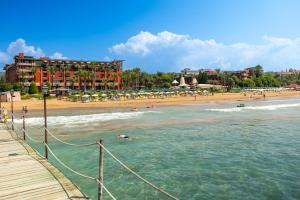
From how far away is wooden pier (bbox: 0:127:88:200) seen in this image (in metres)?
7.43

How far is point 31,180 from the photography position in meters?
8.70

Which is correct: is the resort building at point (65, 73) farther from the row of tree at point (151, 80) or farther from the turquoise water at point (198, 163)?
the turquoise water at point (198, 163)

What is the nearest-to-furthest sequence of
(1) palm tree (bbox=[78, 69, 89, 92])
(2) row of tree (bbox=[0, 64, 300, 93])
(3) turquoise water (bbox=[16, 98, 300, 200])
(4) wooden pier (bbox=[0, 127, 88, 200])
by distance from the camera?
(4) wooden pier (bbox=[0, 127, 88, 200]) < (3) turquoise water (bbox=[16, 98, 300, 200]) < (1) palm tree (bbox=[78, 69, 89, 92]) < (2) row of tree (bbox=[0, 64, 300, 93])

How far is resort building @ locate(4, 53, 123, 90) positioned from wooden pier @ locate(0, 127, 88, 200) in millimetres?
84600

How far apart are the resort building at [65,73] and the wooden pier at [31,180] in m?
84.6

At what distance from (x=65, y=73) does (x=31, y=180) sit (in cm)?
10279

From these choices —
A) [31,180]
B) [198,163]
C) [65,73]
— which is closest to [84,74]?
[65,73]

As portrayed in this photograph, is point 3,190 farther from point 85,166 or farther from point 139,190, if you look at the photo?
point 85,166

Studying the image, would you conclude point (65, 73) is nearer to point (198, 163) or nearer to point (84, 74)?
point (84, 74)

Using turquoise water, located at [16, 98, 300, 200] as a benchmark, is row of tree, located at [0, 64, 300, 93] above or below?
above

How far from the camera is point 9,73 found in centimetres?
11450

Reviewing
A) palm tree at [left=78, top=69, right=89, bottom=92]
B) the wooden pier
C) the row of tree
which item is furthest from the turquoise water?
palm tree at [left=78, top=69, right=89, bottom=92]

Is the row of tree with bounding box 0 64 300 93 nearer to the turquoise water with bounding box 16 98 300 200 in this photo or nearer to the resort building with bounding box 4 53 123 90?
the resort building with bounding box 4 53 123 90

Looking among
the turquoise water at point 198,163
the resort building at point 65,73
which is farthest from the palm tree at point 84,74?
the turquoise water at point 198,163
